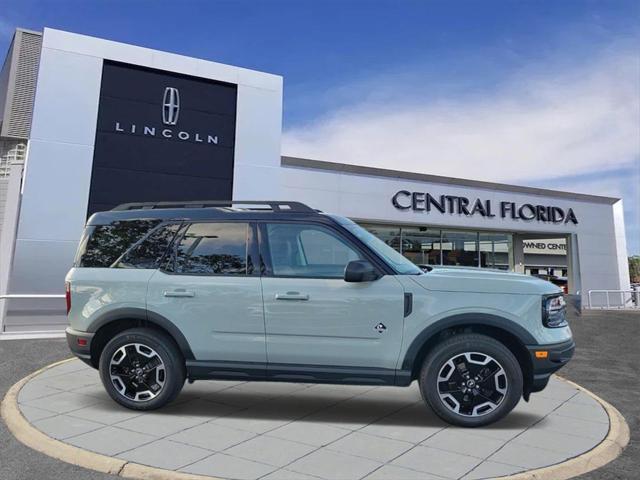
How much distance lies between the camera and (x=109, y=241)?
16.9ft

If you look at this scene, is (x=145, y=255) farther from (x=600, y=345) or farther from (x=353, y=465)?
(x=600, y=345)

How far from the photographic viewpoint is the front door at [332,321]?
4.47m

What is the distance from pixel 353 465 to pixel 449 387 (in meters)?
1.27

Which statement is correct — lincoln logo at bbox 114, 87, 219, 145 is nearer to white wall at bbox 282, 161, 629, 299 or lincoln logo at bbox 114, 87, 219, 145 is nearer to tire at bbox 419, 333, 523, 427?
white wall at bbox 282, 161, 629, 299

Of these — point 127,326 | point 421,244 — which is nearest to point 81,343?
point 127,326

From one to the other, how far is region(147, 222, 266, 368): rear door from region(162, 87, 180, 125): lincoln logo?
373 inches

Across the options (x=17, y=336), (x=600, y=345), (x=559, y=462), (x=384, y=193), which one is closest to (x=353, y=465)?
(x=559, y=462)

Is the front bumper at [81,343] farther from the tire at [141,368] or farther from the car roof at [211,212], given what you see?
the car roof at [211,212]

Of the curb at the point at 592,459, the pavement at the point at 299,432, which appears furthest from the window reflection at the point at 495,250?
the curb at the point at 592,459

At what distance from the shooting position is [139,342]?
190 inches

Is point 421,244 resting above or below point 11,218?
above

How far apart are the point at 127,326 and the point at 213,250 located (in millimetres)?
1202

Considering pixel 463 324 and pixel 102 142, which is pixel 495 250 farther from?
pixel 463 324

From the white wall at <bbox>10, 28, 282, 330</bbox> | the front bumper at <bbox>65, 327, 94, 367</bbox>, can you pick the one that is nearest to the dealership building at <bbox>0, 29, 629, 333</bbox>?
the white wall at <bbox>10, 28, 282, 330</bbox>
